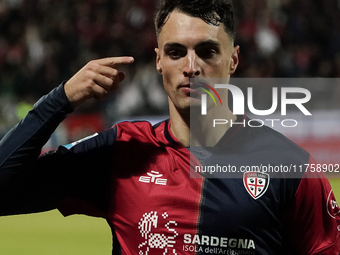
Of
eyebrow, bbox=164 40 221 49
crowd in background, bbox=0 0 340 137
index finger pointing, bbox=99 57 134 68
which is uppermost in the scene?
crowd in background, bbox=0 0 340 137

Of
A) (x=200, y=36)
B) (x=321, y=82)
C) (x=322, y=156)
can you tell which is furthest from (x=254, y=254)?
(x=321, y=82)

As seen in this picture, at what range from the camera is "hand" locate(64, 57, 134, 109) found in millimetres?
2227

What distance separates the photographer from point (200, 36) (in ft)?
7.68

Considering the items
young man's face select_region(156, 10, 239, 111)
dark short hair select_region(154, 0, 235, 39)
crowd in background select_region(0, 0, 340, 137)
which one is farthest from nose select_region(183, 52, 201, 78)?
crowd in background select_region(0, 0, 340, 137)

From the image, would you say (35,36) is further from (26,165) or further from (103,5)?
(26,165)

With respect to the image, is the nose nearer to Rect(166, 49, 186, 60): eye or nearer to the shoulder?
Rect(166, 49, 186, 60): eye

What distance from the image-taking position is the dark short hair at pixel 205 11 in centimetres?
241

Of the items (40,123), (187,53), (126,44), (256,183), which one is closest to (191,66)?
(187,53)

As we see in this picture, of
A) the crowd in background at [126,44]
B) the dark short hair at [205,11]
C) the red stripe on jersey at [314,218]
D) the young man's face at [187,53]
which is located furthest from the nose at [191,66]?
the crowd in background at [126,44]

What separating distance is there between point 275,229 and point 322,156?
264 inches

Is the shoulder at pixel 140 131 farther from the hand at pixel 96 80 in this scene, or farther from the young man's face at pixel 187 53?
the hand at pixel 96 80

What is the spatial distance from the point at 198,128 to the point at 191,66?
35 centimetres

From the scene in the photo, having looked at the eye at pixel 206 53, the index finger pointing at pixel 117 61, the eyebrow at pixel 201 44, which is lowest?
the index finger pointing at pixel 117 61

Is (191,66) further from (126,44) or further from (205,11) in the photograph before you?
(126,44)
